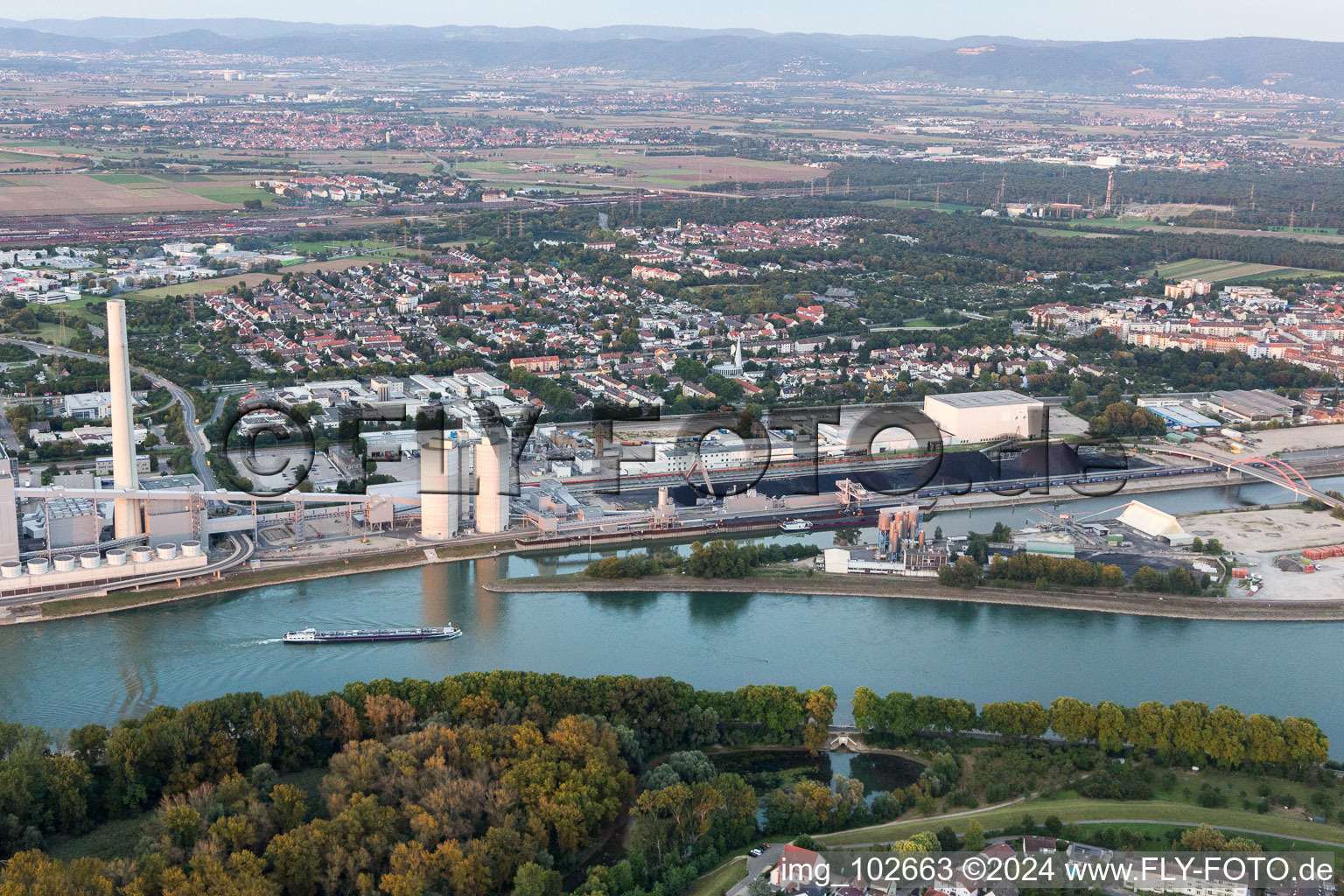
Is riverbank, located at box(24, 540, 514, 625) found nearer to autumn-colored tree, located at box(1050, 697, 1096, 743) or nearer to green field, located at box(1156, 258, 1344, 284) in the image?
autumn-colored tree, located at box(1050, 697, 1096, 743)

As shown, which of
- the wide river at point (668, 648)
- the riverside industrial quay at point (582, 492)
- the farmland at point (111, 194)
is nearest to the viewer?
the wide river at point (668, 648)

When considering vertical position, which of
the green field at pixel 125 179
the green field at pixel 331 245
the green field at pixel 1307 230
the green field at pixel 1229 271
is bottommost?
the green field at pixel 1229 271

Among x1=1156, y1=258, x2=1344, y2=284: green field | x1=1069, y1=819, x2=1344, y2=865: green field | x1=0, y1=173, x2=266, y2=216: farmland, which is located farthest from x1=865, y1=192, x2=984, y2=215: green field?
x1=1069, y1=819, x2=1344, y2=865: green field

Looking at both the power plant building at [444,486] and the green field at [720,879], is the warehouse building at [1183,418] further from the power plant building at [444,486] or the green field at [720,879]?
the green field at [720,879]

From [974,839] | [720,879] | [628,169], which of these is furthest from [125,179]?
[974,839]

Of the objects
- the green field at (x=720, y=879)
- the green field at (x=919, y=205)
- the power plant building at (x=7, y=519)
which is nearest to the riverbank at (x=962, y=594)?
the power plant building at (x=7, y=519)

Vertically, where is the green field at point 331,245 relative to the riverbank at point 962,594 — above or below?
above

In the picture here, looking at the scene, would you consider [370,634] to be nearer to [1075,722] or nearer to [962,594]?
[962,594]
